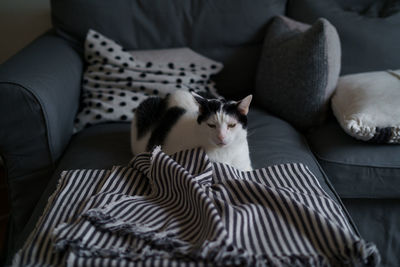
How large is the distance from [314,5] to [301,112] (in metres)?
0.58

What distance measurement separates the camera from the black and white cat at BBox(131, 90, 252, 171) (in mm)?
949

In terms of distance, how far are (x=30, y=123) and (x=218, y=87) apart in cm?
85

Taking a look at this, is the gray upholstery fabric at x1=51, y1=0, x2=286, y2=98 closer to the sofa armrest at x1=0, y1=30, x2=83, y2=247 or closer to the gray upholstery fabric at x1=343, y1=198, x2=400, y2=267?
the sofa armrest at x1=0, y1=30, x2=83, y2=247

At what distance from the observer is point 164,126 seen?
3.76 feet

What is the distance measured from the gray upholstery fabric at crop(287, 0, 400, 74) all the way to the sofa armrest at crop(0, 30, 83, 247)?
1.14m

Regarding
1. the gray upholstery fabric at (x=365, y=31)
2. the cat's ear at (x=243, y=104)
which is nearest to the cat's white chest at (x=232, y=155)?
the cat's ear at (x=243, y=104)

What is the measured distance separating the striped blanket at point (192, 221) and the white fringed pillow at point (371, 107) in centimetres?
31

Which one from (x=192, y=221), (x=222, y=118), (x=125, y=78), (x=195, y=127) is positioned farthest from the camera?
(x=125, y=78)

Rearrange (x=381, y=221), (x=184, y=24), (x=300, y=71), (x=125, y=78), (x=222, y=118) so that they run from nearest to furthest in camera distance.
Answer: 1. (x=222, y=118)
2. (x=381, y=221)
3. (x=300, y=71)
4. (x=125, y=78)
5. (x=184, y=24)

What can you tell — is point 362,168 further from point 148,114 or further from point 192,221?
point 148,114

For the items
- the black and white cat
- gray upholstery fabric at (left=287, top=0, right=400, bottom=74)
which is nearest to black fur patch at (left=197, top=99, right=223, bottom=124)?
the black and white cat

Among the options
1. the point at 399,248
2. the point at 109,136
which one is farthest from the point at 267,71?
the point at 399,248

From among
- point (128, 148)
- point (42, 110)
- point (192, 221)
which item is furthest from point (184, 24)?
point (192, 221)

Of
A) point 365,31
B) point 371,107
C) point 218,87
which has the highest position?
point 365,31
